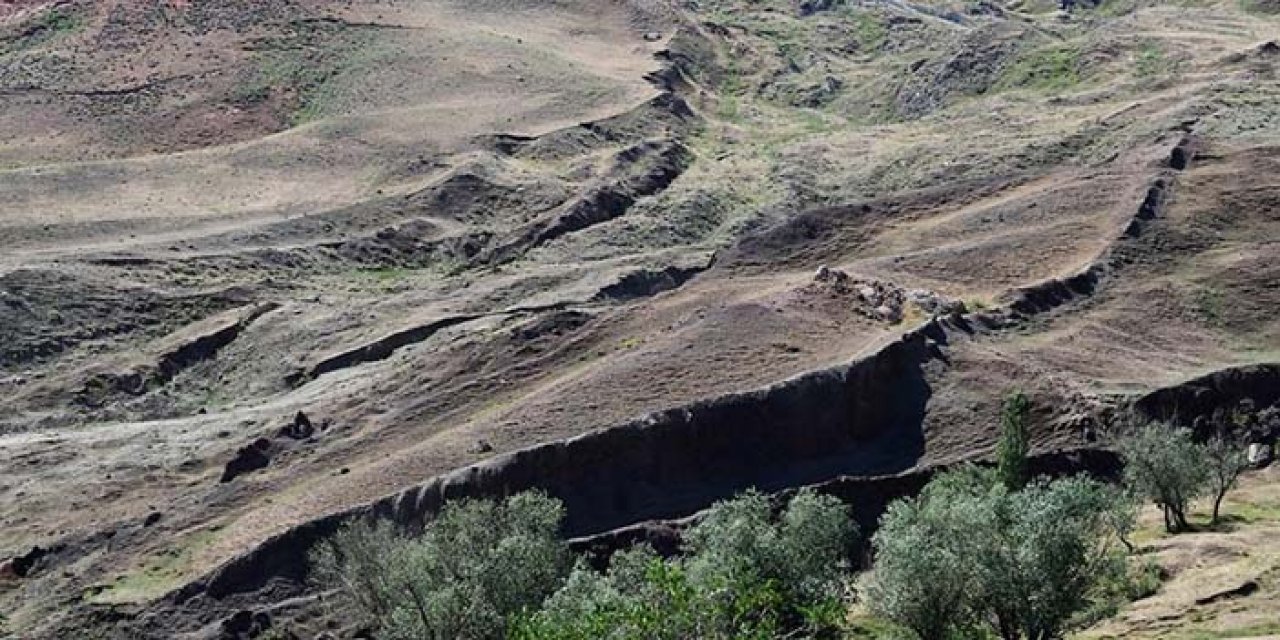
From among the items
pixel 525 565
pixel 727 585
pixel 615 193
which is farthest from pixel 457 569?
pixel 615 193

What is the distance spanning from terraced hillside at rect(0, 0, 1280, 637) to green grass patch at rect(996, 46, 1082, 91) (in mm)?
442

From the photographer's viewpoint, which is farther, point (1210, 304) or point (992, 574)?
point (1210, 304)

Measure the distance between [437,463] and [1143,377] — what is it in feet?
92.5

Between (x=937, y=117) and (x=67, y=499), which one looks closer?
(x=67, y=499)

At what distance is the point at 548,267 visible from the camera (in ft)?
306

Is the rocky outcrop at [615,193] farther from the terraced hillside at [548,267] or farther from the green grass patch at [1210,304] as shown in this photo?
the green grass patch at [1210,304]

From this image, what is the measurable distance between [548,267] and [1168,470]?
4493 centimetres

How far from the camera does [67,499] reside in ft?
216

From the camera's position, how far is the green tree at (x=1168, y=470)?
5531cm

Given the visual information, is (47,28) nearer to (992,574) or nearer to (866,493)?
(866,493)

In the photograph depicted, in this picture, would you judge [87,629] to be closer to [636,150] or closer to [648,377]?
[648,377]

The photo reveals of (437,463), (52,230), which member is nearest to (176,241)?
(52,230)

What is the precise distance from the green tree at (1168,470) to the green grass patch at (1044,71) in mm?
73235

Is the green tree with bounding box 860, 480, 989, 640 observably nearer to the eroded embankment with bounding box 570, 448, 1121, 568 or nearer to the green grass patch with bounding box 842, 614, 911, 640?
the green grass patch with bounding box 842, 614, 911, 640
